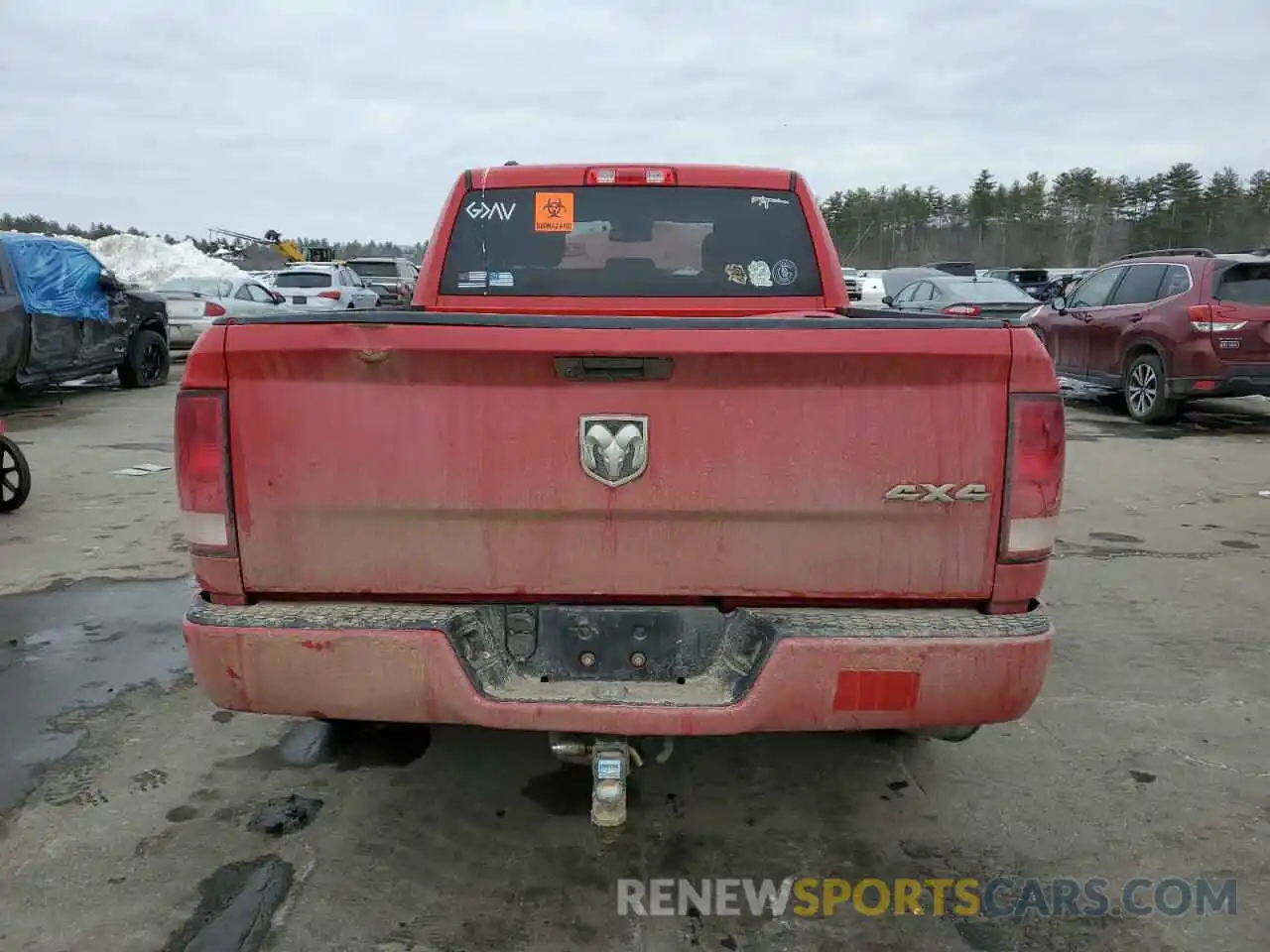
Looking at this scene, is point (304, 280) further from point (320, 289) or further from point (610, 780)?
point (610, 780)

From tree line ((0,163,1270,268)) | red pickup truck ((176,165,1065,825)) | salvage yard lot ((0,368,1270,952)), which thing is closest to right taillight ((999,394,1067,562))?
red pickup truck ((176,165,1065,825))

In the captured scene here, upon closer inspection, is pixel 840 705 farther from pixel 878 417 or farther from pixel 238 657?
pixel 238 657

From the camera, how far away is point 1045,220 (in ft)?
219

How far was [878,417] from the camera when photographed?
2.27m

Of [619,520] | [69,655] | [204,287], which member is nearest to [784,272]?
[619,520]

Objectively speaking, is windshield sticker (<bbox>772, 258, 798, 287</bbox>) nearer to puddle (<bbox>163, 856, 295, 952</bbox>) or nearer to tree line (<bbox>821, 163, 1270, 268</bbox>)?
puddle (<bbox>163, 856, 295, 952</bbox>)

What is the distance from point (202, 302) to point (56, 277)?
18.1 ft

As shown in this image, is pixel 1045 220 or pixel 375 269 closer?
pixel 375 269

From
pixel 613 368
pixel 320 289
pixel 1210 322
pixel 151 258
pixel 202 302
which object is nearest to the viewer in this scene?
pixel 613 368

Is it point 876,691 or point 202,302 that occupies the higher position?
point 202,302

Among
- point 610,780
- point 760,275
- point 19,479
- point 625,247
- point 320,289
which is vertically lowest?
point 19,479

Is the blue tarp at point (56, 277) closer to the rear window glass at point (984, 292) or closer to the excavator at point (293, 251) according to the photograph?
the rear window glass at point (984, 292)

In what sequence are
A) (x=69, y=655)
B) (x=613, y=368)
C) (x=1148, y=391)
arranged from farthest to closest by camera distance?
1. (x=1148, y=391)
2. (x=69, y=655)
3. (x=613, y=368)

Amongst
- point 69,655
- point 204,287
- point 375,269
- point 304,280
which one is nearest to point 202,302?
point 204,287
